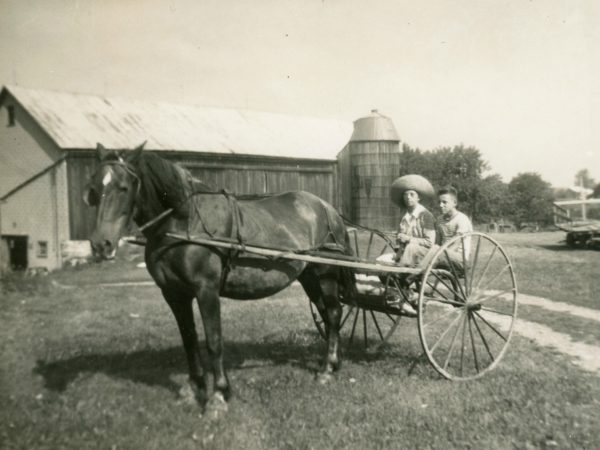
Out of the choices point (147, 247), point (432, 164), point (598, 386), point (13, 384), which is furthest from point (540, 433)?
point (432, 164)

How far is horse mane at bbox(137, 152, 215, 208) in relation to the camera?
4617 mm

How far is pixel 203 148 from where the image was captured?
23.8 metres

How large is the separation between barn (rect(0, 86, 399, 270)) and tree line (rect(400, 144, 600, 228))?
29.1 meters

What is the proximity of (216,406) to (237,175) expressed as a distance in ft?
67.2

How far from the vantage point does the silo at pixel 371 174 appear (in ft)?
90.3

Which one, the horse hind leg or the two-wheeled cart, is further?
the horse hind leg

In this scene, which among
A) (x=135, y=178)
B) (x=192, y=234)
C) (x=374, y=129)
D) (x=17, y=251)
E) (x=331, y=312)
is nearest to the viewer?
(x=135, y=178)

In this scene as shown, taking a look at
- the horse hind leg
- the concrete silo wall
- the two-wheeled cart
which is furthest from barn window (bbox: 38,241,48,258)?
the horse hind leg

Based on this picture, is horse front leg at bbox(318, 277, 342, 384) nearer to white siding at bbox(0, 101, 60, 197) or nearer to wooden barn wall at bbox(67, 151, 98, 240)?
wooden barn wall at bbox(67, 151, 98, 240)

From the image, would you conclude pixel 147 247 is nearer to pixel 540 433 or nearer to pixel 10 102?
pixel 540 433

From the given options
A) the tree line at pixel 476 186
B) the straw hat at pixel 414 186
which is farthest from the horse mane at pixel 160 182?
the tree line at pixel 476 186

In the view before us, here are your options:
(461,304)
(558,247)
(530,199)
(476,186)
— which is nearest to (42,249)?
(461,304)

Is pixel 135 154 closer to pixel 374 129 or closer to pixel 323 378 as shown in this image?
pixel 323 378

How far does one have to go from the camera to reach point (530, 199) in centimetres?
6244
